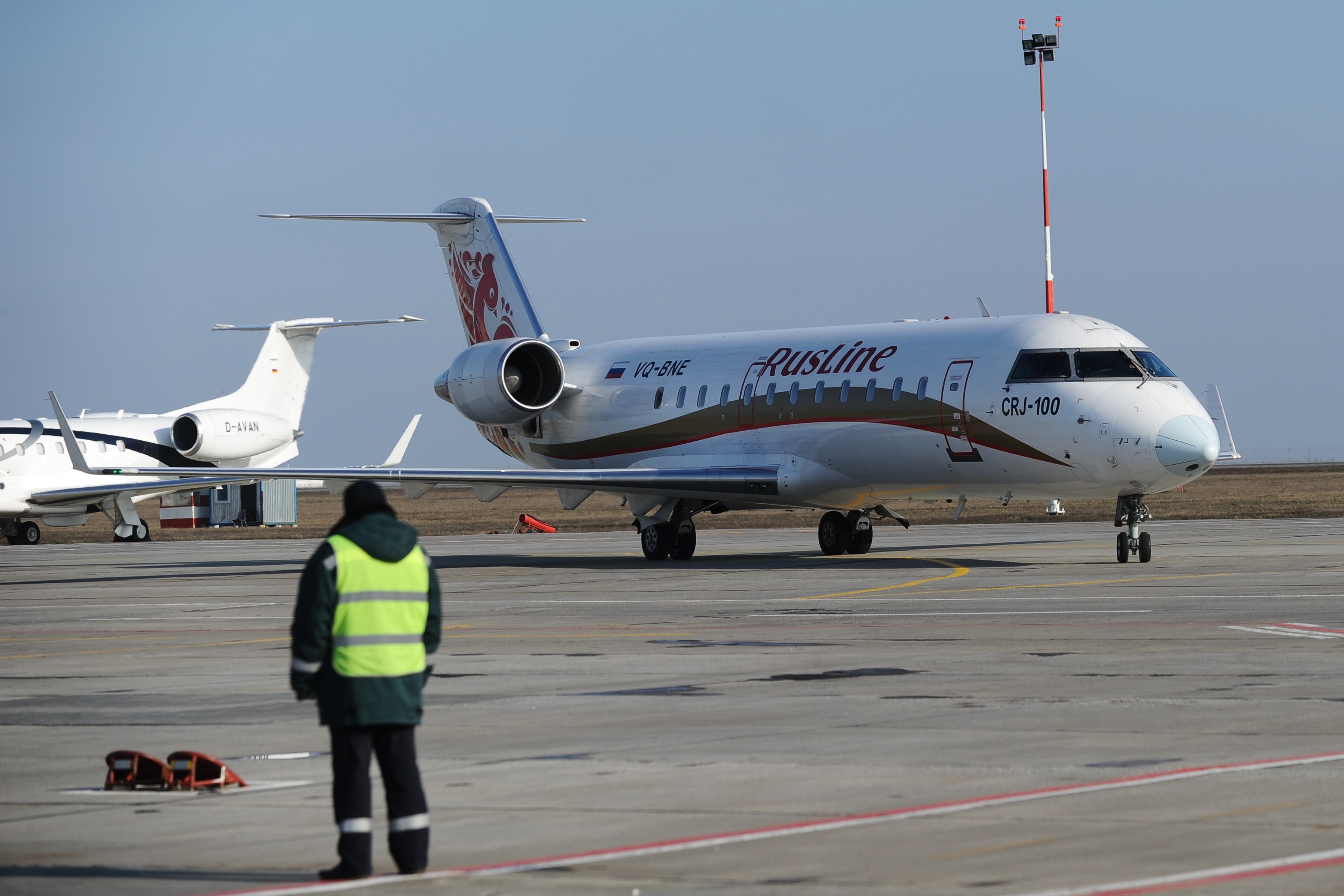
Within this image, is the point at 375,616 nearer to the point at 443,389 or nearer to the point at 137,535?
the point at 443,389

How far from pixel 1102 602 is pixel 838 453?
30.4 feet

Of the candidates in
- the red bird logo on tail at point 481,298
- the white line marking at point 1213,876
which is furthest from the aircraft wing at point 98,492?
the white line marking at point 1213,876

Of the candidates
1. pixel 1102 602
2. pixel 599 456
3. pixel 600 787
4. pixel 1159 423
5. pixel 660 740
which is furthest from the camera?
pixel 599 456

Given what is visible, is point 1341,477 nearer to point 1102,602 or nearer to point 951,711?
point 1102,602

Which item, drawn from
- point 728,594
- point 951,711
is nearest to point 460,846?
point 951,711

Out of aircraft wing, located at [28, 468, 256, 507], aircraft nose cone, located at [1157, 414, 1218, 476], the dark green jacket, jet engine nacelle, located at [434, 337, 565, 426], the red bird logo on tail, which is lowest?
the dark green jacket

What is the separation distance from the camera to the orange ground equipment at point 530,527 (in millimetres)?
53531

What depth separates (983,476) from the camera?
87.7ft

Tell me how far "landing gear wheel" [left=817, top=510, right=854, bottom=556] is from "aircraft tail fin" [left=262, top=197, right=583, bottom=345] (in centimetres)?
857

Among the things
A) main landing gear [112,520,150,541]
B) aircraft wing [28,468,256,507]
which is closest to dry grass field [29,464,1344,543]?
main landing gear [112,520,150,541]

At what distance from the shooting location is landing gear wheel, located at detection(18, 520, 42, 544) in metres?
54.2

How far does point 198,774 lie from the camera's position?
9.09m

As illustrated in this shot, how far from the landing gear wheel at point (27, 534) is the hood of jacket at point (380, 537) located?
5072 cm

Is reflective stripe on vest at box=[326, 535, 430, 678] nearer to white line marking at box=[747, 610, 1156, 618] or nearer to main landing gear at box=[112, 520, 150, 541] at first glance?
white line marking at box=[747, 610, 1156, 618]
